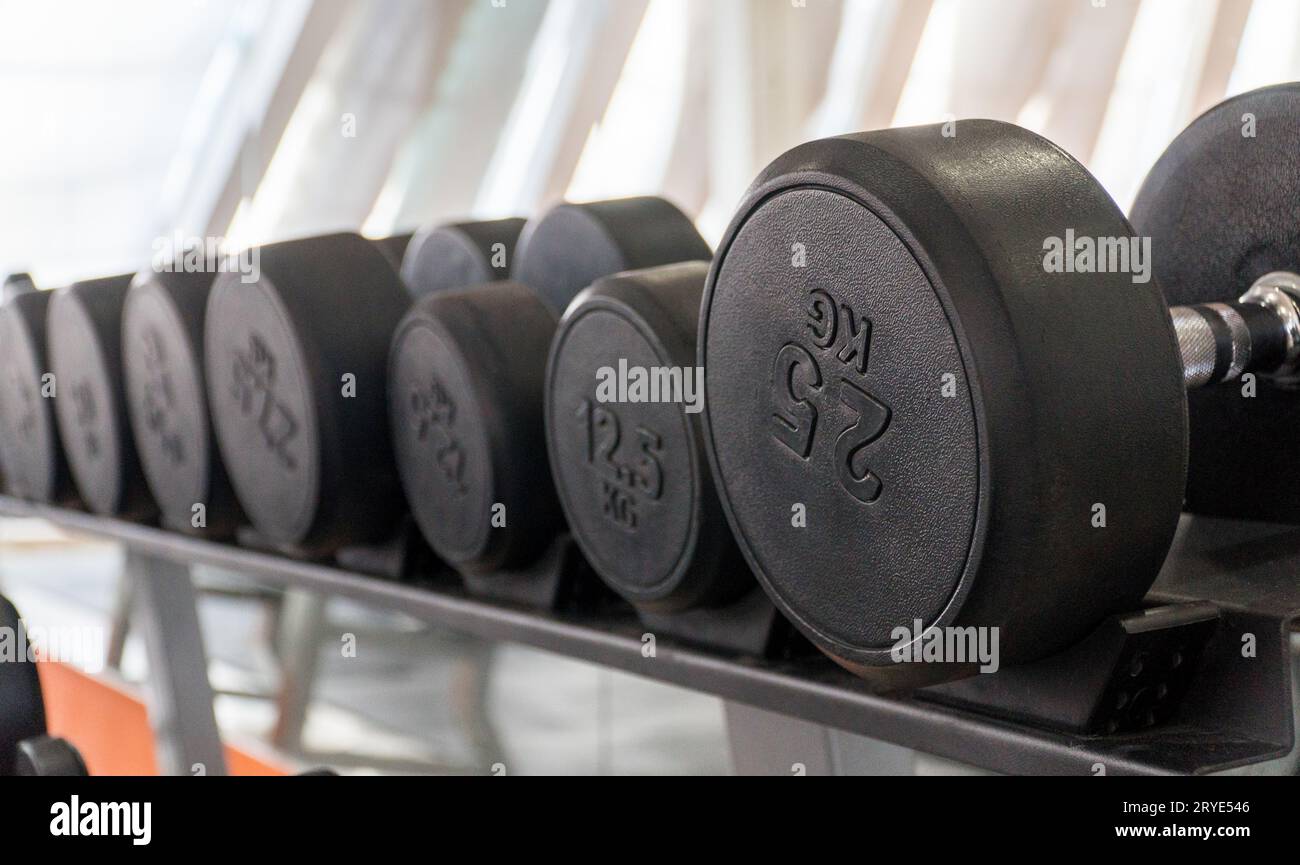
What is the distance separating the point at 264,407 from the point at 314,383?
0.10 metres

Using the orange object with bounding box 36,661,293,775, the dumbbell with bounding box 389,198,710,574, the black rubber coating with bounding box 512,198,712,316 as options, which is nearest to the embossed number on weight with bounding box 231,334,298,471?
the dumbbell with bounding box 389,198,710,574

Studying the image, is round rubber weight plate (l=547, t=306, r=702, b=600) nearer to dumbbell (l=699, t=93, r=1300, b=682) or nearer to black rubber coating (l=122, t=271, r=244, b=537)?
dumbbell (l=699, t=93, r=1300, b=682)

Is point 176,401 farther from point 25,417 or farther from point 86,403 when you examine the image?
point 25,417

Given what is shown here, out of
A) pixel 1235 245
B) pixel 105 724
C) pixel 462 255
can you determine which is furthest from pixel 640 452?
pixel 105 724

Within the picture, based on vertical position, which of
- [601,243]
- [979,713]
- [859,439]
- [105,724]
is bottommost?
[105,724]

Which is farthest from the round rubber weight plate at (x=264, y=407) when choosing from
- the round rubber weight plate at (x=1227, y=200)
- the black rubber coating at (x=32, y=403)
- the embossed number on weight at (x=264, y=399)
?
→ the round rubber weight plate at (x=1227, y=200)

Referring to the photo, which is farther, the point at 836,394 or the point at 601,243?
the point at 601,243

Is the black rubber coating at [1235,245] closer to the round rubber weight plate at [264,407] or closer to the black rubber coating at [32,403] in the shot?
the round rubber weight plate at [264,407]

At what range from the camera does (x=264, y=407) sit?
1.27m

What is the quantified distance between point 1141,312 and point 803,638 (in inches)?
13.1

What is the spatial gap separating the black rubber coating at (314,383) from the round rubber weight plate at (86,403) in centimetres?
33

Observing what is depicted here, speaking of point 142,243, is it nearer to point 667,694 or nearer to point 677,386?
point 667,694

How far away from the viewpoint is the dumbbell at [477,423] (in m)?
1.09
